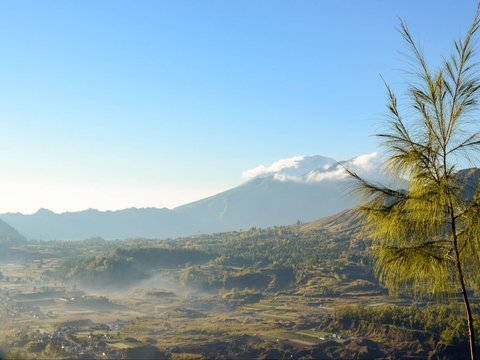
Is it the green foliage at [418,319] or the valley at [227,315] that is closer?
the green foliage at [418,319]

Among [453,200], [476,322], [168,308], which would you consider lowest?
[168,308]

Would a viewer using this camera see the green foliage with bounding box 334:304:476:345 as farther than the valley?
No

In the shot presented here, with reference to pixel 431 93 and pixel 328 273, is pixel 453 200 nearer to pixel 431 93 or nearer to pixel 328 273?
pixel 431 93

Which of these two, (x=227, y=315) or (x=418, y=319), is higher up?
(x=418, y=319)

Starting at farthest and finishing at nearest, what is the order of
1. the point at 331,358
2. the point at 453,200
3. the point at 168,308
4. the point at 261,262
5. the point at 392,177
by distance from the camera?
the point at 261,262 < the point at 168,308 < the point at 331,358 < the point at 392,177 < the point at 453,200

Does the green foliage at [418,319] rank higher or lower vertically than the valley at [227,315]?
higher

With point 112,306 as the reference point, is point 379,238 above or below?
above

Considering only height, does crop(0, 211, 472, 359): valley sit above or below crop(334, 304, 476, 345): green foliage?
below

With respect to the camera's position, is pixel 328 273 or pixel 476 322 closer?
pixel 476 322

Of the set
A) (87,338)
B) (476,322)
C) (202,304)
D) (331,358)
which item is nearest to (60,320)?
(87,338)

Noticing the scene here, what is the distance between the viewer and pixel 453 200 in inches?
348

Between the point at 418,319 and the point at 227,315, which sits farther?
the point at 227,315

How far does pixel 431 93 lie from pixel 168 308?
138038 mm

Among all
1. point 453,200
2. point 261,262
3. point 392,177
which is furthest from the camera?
point 261,262
